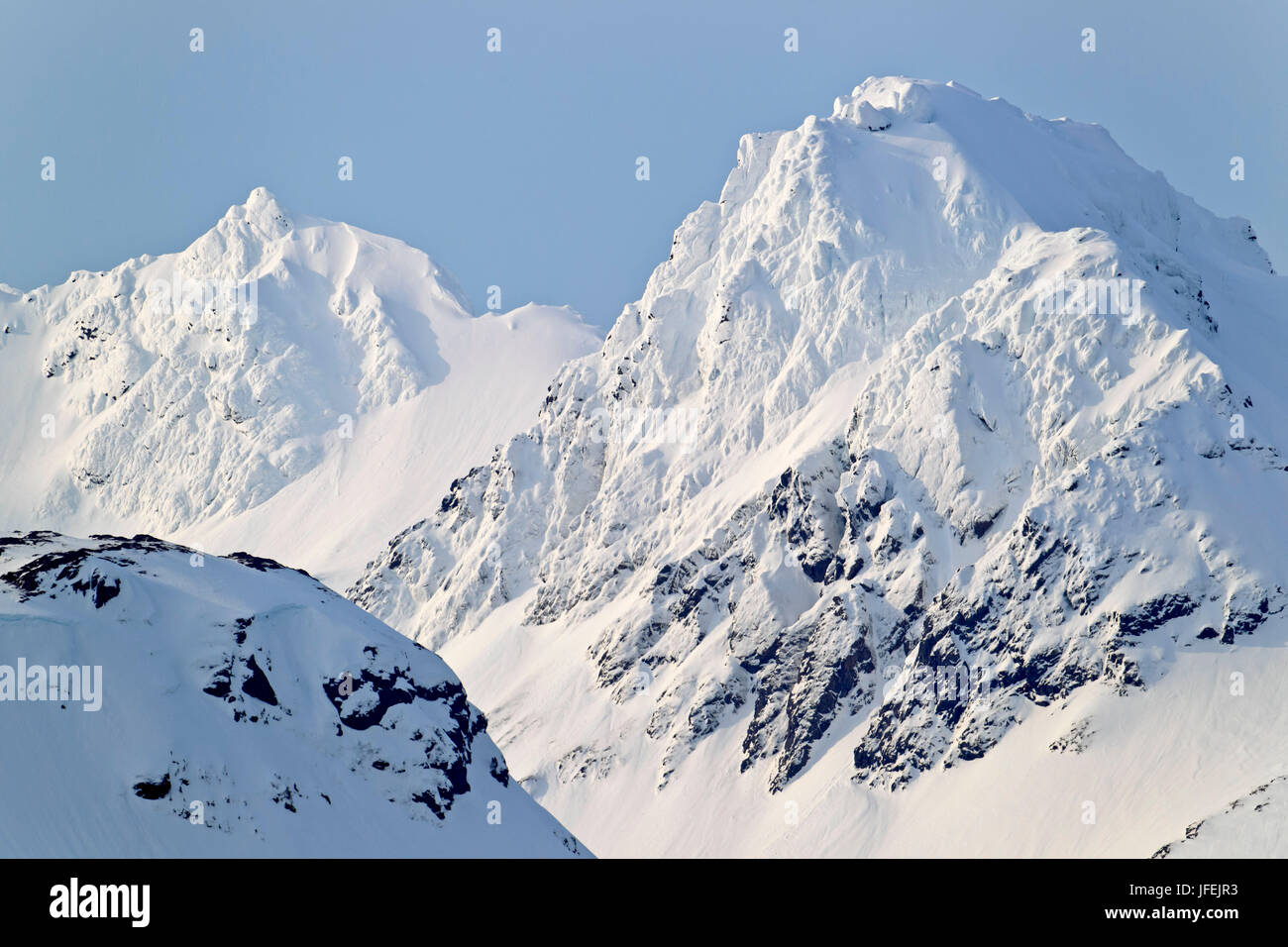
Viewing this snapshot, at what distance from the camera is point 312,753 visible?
198 m

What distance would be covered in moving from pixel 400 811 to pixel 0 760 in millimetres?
41229
